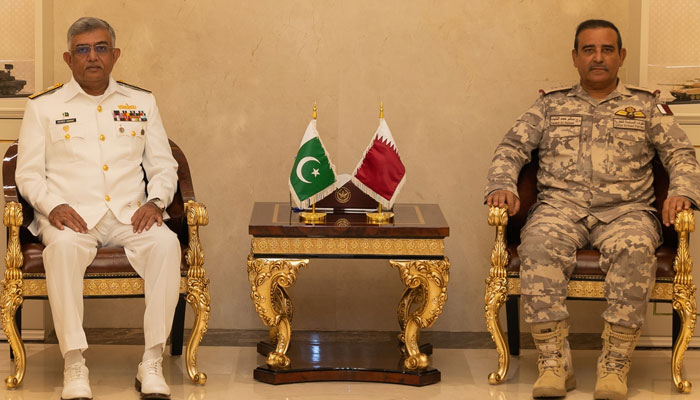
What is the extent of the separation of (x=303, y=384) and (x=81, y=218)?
4.03 ft

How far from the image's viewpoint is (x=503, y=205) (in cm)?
476

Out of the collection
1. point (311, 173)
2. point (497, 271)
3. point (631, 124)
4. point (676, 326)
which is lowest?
point (676, 326)

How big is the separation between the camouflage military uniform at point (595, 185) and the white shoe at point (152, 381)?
63.1 inches

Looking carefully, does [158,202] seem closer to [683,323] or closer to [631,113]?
[631,113]

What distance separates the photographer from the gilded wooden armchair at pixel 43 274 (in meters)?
4.58

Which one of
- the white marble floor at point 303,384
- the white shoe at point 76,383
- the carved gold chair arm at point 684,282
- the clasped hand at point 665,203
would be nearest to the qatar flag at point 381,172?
the clasped hand at point 665,203

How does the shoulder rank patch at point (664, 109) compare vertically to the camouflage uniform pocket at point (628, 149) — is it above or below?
above

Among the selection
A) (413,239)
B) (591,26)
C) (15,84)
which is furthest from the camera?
(15,84)

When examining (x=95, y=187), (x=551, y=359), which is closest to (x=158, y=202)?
(x=95, y=187)

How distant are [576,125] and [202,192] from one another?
203 cm

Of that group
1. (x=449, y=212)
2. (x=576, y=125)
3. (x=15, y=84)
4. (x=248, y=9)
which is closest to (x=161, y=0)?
(x=248, y=9)

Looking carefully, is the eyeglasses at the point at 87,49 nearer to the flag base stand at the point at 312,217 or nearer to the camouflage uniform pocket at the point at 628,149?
the flag base stand at the point at 312,217

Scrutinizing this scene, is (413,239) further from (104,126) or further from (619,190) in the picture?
(104,126)

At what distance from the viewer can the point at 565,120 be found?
16.6 ft
